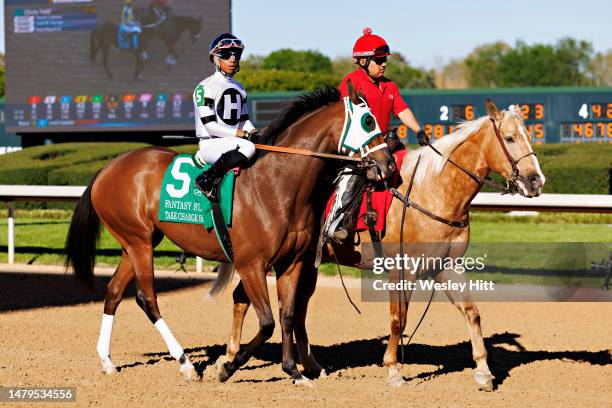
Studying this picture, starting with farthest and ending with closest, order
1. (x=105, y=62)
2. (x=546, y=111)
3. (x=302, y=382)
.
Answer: (x=105, y=62)
(x=546, y=111)
(x=302, y=382)

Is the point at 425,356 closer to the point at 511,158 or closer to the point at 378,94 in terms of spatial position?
the point at 511,158

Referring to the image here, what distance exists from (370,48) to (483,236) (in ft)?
30.2

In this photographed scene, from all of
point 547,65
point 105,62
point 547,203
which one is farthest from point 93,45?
point 547,65

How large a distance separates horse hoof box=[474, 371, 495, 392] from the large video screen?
14241 mm

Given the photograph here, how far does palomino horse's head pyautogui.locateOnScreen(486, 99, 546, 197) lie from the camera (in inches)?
243

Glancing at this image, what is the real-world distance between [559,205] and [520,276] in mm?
1170

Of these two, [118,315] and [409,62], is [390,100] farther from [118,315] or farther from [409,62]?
[409,62]

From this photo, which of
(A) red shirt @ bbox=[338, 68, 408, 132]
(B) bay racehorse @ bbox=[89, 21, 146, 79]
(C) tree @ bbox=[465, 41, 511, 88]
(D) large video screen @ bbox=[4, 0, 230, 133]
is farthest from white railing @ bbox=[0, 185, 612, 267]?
(C) tree @ bbox=[465, 41, 511, 88]

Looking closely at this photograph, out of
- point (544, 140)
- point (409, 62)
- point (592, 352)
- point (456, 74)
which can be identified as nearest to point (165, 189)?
point (592, 352)

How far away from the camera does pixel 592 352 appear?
7.49 metres

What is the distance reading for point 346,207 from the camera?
6.60 m

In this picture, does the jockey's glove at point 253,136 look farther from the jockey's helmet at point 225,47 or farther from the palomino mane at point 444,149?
the palomino mane at point 444,149

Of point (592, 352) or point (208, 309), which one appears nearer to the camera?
point (592, 352)

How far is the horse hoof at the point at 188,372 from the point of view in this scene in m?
6.34
